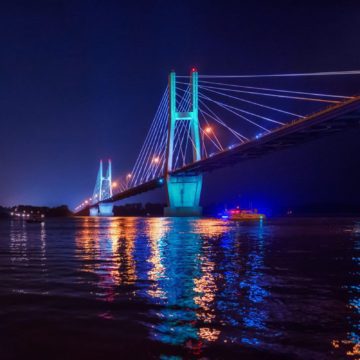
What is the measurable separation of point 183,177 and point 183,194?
2600 millimetres

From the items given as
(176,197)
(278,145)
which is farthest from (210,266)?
(176,197)

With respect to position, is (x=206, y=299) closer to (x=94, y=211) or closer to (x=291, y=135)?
(x=291, y=135)

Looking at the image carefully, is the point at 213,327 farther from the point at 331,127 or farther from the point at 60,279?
the point at 331,127

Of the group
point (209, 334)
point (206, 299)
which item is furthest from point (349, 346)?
point (206, 299)

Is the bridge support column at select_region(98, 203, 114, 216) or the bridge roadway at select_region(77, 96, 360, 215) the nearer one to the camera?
the bridge roadway at select_region(77, 96, 360, 215)

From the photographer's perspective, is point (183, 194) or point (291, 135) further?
point (183, 194)

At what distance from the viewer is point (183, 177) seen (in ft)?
237

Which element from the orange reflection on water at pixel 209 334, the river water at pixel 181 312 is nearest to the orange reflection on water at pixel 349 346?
the river water at pixel 181 312

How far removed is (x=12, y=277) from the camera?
10.8 m

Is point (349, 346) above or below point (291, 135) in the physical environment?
below

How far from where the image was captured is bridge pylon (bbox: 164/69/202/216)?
69438 millimetres

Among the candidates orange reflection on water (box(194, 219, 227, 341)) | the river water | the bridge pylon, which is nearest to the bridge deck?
the bridge pylon

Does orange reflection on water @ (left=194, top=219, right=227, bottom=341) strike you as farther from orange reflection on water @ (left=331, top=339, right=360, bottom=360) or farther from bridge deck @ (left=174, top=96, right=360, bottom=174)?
bridge deck @ (left=174, top=96, right=360, bottom=174)

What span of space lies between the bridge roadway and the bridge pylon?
1910 millimetres
